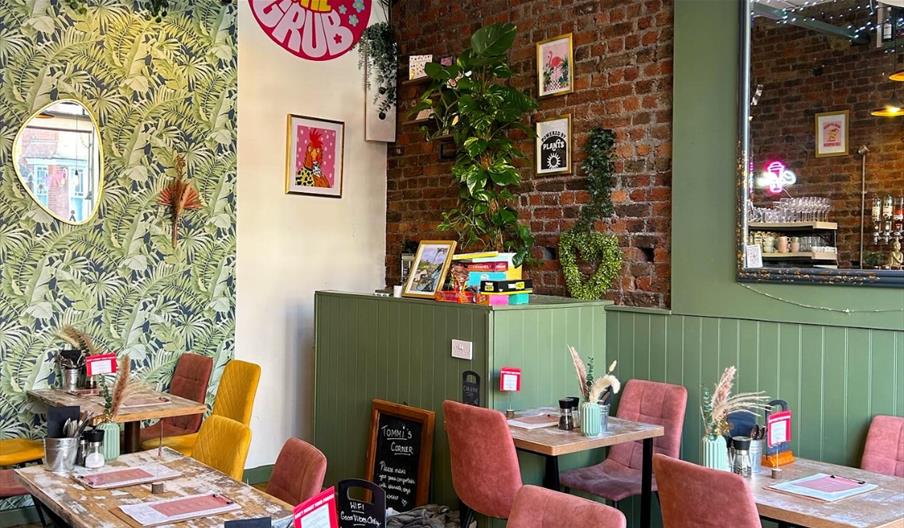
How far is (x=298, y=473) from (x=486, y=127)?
9.37 feet

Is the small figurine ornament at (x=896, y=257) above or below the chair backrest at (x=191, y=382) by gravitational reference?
above

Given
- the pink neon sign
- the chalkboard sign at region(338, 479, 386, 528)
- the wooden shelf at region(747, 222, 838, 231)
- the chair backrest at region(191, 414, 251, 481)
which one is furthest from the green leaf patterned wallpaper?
the wooden shelf at region(747, 222, 838, 231)

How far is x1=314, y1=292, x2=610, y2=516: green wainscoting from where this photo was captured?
14.5 ft

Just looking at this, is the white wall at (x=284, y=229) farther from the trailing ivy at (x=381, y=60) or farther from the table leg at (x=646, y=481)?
the table leg at (x=646, y=481)

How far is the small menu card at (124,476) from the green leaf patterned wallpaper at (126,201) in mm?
2141

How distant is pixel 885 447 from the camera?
→ 12.0ft

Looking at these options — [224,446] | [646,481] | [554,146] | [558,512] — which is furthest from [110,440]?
[554,146]

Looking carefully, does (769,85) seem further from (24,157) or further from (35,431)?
(35,431)

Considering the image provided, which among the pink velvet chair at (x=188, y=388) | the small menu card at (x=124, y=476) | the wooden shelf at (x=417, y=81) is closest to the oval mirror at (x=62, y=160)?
the pink velvet chair at (x=188, y=388)

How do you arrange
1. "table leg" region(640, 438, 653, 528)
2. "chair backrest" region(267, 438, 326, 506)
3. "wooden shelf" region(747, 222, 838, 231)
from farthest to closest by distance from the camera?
"table leg" region(640, 438, 653, 528) < "wooden shelf" region(747, 222, 838, 231) < "chair backrest" region(267, 438, 326, 506)

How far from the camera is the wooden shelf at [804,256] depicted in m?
3.88

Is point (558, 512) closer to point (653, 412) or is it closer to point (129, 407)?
point (653, 412)

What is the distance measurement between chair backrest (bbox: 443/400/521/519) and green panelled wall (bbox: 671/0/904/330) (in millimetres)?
1397

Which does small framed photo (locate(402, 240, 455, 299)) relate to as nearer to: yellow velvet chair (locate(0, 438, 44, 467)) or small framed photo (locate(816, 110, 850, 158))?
small framed photo (locate(816, 110, 850, 158))
